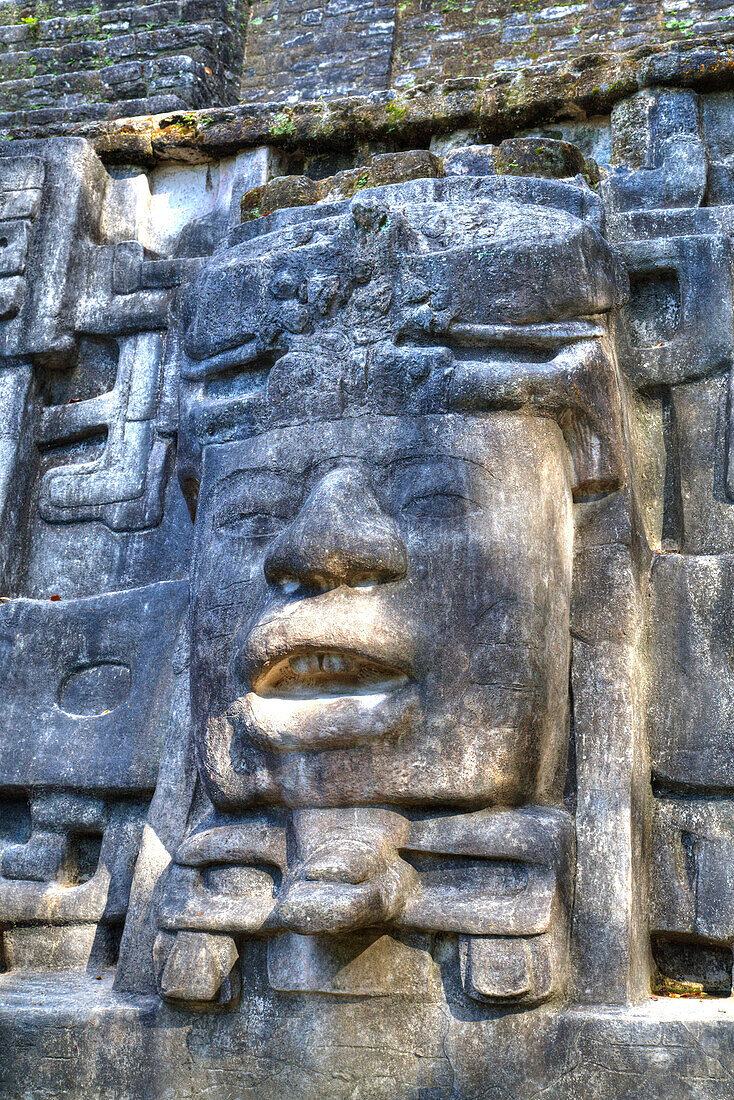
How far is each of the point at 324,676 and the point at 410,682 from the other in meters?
0.23

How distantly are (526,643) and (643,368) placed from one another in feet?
3.72

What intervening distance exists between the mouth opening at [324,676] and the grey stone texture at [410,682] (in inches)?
0.5

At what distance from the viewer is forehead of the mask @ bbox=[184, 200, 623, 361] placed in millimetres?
3449

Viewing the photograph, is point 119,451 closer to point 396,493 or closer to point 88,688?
point 88,688

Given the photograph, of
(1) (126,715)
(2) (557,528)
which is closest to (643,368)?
(2) (557,528)

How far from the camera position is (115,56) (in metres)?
6.67

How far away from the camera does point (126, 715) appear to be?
3.84 meters

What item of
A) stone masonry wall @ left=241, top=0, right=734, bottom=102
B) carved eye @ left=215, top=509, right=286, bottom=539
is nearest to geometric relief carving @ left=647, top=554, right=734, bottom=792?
carved eye @ left=215, top=509, right=286, bottom=539

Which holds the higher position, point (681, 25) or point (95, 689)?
point (681, 25)

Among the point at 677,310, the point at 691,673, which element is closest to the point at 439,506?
the point at 691,673

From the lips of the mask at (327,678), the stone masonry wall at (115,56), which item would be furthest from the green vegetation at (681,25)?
the lips of the mask at (327,678)

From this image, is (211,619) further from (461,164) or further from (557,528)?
(461,164)

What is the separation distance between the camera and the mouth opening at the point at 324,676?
3137mm

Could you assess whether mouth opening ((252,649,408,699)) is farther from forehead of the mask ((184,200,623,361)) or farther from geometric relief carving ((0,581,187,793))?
forehead of the mask ((184,200,623,361))
